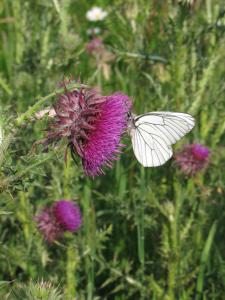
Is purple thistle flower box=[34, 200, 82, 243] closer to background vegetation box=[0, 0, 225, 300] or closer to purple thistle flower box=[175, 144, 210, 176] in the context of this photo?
background vegetation box=[0, 0, 225, 300]

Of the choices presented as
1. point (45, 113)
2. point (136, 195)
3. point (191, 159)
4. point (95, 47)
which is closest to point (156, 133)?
point (191, 159)

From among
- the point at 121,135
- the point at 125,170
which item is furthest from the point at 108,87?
the point at 121,135

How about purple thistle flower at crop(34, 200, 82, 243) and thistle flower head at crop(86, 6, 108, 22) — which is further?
thistle flower head at crop(86, 6, 108, 22)

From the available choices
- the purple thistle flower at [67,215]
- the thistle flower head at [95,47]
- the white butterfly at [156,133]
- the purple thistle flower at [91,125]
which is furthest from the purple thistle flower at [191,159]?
the thistle flower head at [95,47]

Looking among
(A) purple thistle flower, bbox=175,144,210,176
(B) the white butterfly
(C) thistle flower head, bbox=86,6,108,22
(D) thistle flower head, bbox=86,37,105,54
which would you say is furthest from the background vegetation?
(C) thistle flower head, bbox=86,6,108,22

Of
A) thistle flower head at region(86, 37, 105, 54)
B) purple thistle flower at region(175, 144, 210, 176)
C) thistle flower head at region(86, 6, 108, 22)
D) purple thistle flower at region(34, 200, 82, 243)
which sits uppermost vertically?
thistle flower head at region(86, 6, 108, 22)

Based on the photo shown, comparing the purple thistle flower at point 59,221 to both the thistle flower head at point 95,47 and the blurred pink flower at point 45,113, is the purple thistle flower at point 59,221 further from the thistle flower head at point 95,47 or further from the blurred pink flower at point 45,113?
the thistle flower head at point 95,47

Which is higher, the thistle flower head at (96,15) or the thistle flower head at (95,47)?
the thistle flower head at (96,15)
